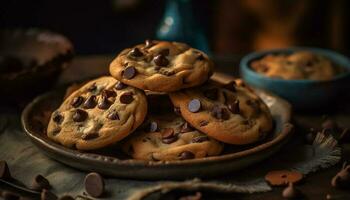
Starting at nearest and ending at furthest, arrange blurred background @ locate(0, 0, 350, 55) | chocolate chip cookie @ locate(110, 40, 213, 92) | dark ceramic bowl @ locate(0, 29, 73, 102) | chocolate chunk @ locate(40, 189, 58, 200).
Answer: chocolate chunk @ locate(40, 189, 58, 200) → chocolate chip cookie @ locate(110, 40, 213, 92) → dark ceramic bowl @ locate(0, 29, 73, 102) → blurred background @ locate(0, 0, 350, 55)

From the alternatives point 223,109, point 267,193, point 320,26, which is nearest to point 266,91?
point 223,109

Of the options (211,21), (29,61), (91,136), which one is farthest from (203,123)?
(211,21)

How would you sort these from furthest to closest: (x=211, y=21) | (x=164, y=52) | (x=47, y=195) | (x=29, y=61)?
(x=211, y=21)
(x=29, y=61)
(x=164, y=52)
(x=47, y=195)

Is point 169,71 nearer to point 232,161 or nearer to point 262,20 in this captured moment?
point 232,161

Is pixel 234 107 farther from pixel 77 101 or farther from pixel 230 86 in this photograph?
pixel 77 101

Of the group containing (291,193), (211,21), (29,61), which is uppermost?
(291,193)

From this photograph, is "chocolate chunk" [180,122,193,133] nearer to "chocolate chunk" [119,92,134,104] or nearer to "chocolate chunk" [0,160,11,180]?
"chocolate chunk" [119,92,134,104]

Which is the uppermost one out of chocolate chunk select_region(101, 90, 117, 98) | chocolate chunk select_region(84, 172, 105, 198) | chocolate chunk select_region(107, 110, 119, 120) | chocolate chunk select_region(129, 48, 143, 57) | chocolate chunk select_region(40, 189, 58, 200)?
chocolate chunk select_region(129, 48, 143, 57)

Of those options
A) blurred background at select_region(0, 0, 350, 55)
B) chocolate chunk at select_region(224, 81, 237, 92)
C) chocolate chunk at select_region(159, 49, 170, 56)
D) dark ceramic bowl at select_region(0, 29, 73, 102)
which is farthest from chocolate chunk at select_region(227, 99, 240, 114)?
blurred background at select_region(0, 0, 350, 55)
